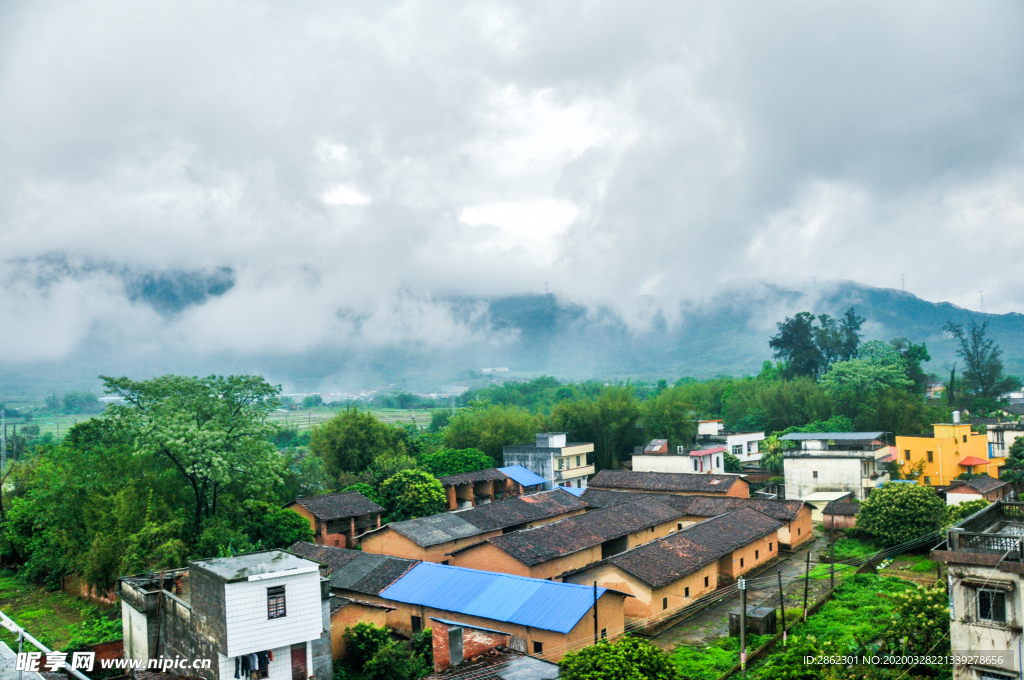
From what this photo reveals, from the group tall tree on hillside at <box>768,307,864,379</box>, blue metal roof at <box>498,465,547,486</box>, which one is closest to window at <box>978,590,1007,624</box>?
blue metal roof at <box>498,465,547,486</box>

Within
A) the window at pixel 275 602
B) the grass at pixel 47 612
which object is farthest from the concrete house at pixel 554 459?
the window at pixel 275 602

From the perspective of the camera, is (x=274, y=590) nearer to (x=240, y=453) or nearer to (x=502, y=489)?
(x=240, y=453)

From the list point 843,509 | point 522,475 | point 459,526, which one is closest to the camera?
point 459,526

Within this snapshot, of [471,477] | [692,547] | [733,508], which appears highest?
[471,477]

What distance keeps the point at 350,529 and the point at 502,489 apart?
38.7ft

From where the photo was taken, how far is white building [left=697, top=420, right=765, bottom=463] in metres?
46.7

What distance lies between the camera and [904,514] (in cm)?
2641

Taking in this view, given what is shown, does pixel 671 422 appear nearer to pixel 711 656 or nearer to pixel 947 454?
pixel 947 454

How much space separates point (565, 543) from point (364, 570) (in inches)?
290

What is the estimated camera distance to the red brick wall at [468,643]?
16264 mm

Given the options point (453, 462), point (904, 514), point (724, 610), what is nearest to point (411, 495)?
point (453, 462)

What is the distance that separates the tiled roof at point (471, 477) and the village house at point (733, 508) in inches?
240

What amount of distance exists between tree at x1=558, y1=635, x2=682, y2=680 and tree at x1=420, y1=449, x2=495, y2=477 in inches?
1057

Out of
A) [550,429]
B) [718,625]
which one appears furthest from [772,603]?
[550,429]
